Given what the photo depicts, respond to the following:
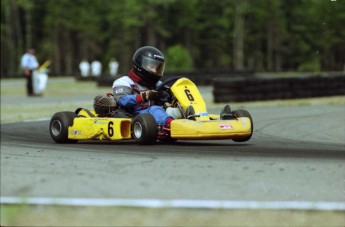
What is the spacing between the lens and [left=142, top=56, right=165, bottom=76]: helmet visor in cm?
879

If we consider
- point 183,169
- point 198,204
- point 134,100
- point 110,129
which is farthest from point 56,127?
point 198,204

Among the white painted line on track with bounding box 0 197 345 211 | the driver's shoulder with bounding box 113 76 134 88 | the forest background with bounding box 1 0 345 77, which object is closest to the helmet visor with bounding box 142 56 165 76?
the driver's shoulder with bounding box 113 76 134 88

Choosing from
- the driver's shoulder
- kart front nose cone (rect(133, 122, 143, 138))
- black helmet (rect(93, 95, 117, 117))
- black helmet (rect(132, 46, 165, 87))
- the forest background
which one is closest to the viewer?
black helmet (rect(132, 46, 165, 87))

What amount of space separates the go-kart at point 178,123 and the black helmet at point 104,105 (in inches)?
3.2

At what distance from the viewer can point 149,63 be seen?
882 cm

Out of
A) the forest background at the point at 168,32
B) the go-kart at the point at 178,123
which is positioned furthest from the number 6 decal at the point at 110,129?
the forest background at the point at 168,32

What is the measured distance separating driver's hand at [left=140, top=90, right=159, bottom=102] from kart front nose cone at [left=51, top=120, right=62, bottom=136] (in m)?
1.52

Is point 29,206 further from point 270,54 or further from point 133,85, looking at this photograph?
point 270,54

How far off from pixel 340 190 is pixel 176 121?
3450 millimetres

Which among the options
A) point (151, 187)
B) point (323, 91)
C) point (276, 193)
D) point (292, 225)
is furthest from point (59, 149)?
point (323, 91)

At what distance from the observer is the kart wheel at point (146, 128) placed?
8726mm

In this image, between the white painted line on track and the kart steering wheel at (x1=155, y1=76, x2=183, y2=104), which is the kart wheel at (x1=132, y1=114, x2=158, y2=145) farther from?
the white painted line on track

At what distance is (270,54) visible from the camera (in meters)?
92.3

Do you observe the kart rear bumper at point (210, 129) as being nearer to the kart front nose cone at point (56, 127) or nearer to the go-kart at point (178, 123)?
the go-kart at point (178, 123)
